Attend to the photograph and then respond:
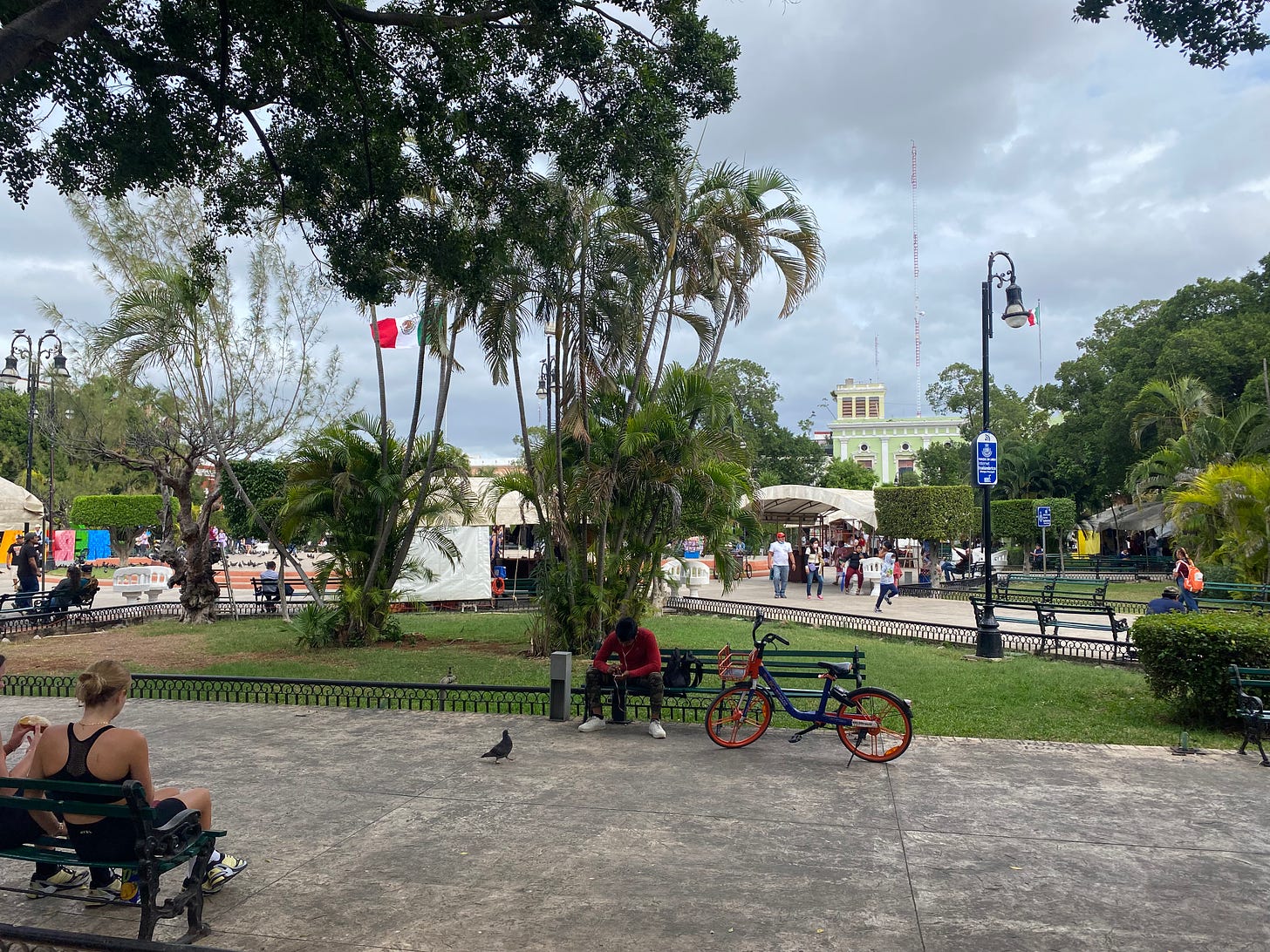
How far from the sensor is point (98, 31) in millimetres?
7129

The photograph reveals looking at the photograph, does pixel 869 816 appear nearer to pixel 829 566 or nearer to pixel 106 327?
pixel 106 327

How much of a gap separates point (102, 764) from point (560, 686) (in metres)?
4.93

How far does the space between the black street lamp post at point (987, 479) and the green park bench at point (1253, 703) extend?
17.3 ft

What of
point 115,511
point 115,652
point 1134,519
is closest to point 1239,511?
point 115,652

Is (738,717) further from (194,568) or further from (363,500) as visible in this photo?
(194,568)

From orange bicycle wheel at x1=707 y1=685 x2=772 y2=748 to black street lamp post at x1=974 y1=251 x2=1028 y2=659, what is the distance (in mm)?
6745

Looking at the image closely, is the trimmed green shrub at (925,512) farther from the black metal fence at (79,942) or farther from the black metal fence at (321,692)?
the black metal fence at (79,942)

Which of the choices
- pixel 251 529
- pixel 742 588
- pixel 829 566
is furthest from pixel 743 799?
pixel 829 566

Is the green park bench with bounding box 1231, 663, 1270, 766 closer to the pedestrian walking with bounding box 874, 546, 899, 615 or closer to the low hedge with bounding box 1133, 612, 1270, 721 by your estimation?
the low hedge with bounding box 1133, 612, 1270, 721

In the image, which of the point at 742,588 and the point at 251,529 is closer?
the point at 251,529

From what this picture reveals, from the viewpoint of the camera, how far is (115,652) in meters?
14.1

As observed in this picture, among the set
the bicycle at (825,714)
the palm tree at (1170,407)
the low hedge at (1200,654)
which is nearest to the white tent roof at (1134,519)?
the palm tree at (1170,407)

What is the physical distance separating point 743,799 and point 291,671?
26.5 feet

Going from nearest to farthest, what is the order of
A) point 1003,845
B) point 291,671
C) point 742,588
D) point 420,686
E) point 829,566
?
point 1003,845
point 420,686
point 291,671
point 742,588
point 829,566
